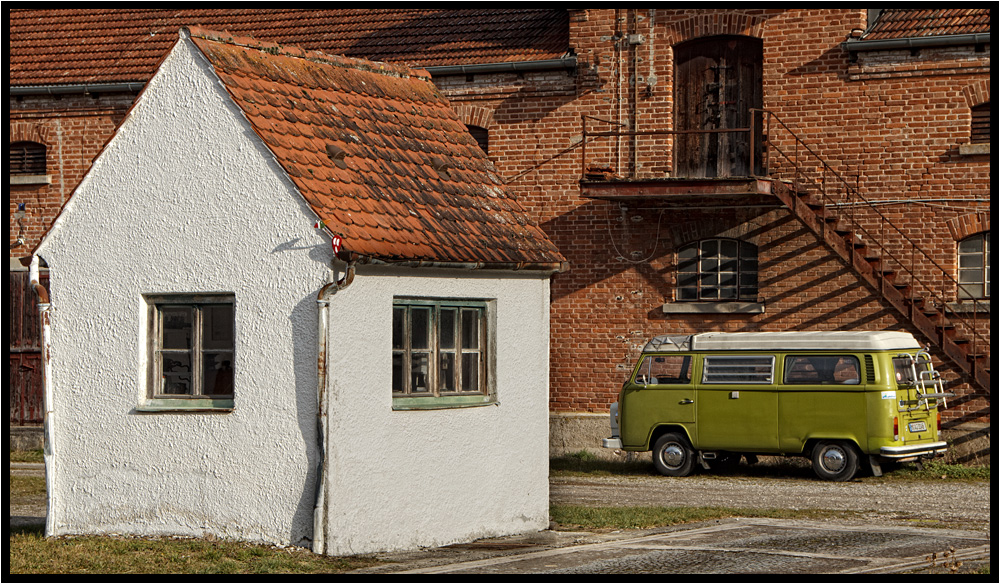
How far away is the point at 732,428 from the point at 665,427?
3.61 feet

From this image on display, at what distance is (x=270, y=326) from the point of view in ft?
34.7

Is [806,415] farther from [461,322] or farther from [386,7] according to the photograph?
[386,7]

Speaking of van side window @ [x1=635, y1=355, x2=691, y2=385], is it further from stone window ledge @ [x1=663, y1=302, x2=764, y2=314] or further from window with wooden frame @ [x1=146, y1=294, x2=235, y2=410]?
window with wooden frame @ [x1=146, y1=294, x2=235, y2=410]

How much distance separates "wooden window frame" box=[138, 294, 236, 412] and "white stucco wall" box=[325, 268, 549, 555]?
1020mm

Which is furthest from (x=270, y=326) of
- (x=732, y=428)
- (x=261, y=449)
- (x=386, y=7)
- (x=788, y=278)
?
(x=386, y=7)

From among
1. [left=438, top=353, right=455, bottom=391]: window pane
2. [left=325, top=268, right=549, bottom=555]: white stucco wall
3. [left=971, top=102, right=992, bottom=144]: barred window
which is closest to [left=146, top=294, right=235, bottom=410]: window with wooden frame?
[left=325, top=268, right=549, bottom=555]: white stucco wall

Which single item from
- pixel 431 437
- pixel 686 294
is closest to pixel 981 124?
pixel 686 294

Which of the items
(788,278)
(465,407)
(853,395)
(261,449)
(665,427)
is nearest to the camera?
(261,449)

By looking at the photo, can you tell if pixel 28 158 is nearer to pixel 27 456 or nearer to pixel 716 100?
pixel 27 456

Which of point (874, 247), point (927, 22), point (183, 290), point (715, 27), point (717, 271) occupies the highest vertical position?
point (715, 27)

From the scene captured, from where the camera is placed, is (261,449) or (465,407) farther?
(465,407)

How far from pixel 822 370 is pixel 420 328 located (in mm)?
8487

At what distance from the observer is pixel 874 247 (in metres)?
20.6

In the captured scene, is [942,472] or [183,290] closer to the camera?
[183,290]
